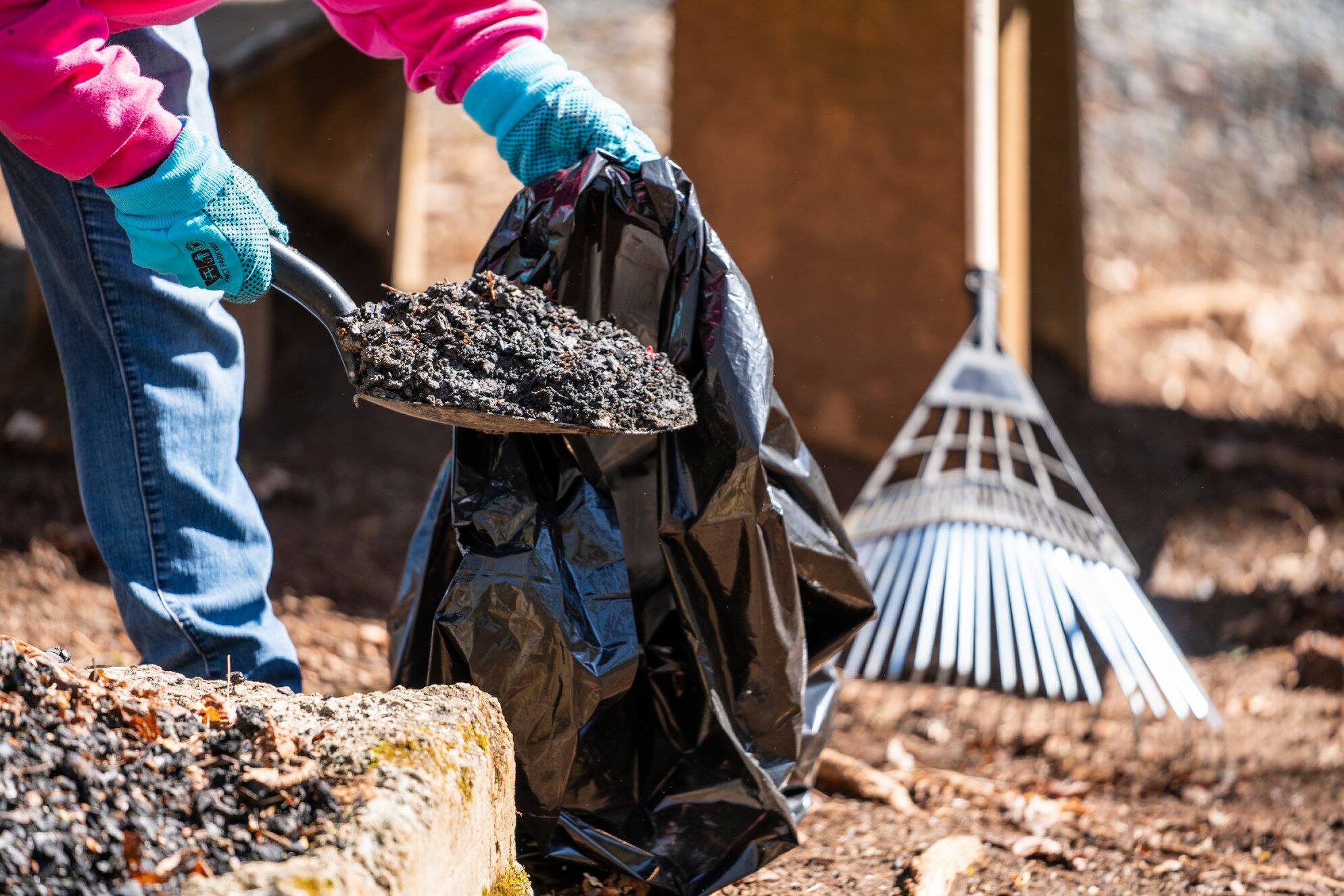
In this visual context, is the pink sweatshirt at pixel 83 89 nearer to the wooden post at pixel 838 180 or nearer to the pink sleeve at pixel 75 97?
the pink sleeve at pixel 75 97

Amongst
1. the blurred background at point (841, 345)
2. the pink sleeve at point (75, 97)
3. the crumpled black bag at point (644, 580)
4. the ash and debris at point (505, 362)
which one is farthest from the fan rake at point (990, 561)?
the pink sleeve at point (75, 97)

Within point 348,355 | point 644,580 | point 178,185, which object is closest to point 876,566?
point 644,580

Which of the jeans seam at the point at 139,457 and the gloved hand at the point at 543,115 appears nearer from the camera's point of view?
the jeans seam at the point at 139,457

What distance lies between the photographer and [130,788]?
1.10 m

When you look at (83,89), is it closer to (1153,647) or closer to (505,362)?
(505,362)

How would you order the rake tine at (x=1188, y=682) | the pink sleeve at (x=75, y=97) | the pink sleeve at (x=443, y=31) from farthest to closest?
the rake tine at (x=1188, y=682), the pink sleeve at (x=443, y=31), the pink sleeve at (x=75, y=97)

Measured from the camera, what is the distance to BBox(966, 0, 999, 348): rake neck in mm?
2703

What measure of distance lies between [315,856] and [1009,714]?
2.00 meters

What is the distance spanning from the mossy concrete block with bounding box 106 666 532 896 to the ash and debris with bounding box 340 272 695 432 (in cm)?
38

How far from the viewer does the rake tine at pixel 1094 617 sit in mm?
2355

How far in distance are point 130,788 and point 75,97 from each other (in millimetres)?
Answer: 841

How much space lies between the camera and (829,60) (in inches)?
→ 134

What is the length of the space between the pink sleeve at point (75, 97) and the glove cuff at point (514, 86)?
1.54ft

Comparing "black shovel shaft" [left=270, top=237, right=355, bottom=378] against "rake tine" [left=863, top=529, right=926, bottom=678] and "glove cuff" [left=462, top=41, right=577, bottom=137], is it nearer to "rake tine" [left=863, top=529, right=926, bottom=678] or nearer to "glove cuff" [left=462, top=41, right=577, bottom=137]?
"glove cuff" [left=462, top=41, right=577, bottom=137]
